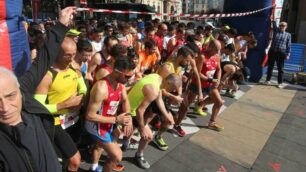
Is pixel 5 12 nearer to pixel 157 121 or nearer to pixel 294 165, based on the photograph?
pixel 157 121

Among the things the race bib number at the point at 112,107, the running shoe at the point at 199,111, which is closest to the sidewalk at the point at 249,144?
the running shoe at the point at 199,111

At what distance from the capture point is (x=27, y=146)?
58.3 inches

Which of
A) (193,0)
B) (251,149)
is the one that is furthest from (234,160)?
(193,0)

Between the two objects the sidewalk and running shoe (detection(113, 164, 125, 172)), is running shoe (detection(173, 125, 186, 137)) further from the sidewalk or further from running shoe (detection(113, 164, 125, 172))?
running shoe (detection(113, 164, 125, 172))

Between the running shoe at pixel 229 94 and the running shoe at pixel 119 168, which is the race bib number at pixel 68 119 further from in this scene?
the running shoe at pixel 229 94

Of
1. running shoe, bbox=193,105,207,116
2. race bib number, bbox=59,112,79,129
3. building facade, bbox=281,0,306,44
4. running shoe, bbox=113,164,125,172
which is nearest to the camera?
race bib number, bbox=59,112,79,129

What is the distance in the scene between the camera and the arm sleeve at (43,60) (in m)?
2.06

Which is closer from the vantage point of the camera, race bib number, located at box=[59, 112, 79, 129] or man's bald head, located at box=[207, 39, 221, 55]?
race bib number, located at box=[59, 112, 79, 129]

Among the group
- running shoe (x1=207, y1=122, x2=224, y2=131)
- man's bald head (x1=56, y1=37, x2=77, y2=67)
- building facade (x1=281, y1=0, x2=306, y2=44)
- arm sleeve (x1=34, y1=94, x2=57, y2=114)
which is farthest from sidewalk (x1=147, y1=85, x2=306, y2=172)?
building facade (x1=281, y1=0, x2=306, y2=44)

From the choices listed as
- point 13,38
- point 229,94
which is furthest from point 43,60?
point 229,94

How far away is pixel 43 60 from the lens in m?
2.19

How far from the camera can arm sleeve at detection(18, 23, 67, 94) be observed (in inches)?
81.0

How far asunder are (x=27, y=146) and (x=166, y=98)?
288cm

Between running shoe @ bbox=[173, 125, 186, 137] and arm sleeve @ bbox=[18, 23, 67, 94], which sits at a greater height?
arm sleeve @ bbox=[18, 23, 67, 94]
